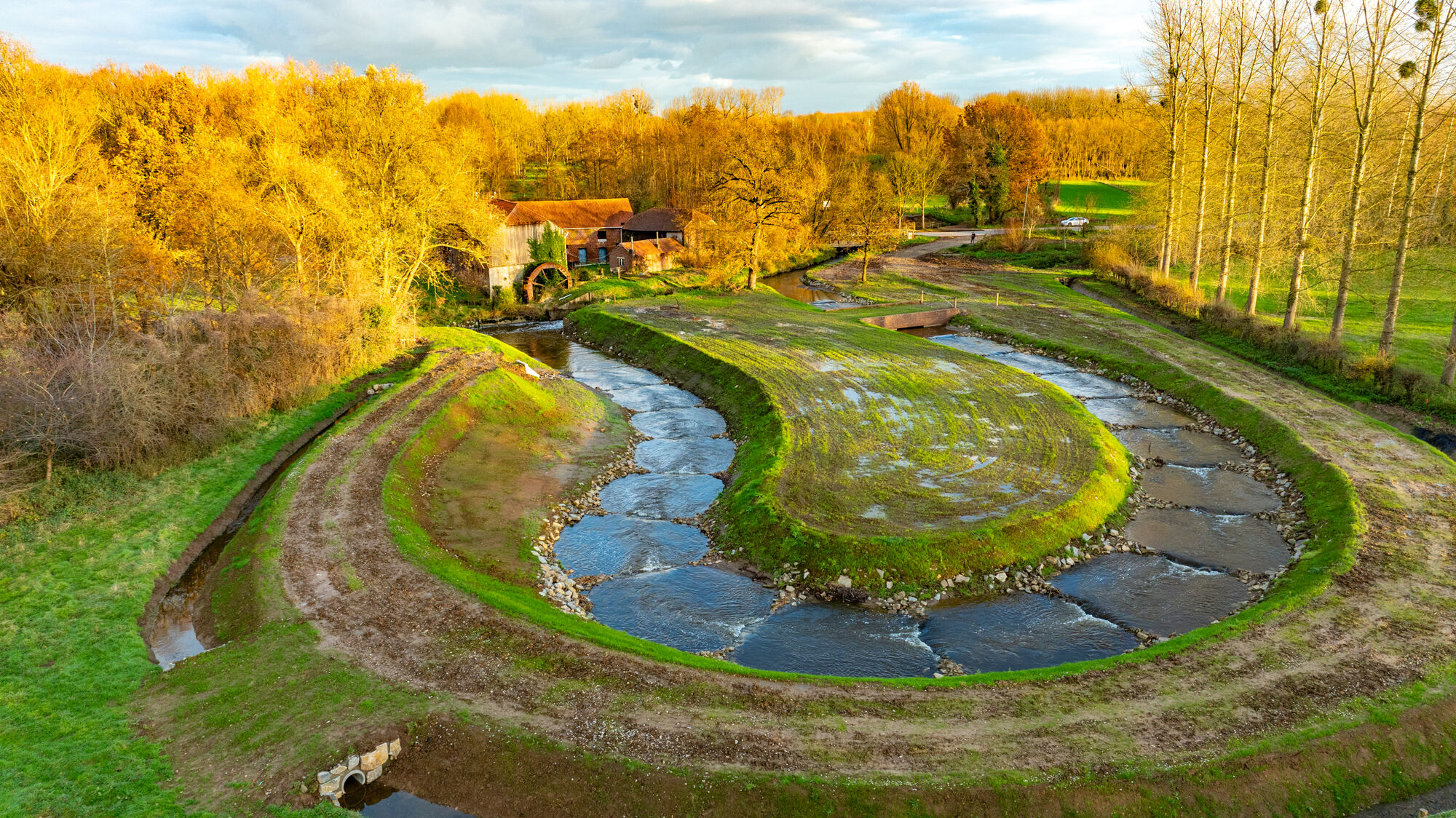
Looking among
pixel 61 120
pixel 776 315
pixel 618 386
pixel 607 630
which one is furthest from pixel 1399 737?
pixel 61 120

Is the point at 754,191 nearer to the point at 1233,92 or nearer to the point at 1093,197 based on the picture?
the point at 1233,92

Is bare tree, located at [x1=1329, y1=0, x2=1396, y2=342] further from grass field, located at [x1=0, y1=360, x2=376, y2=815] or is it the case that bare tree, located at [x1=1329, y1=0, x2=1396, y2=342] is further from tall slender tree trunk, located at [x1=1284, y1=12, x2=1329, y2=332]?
grass field, located at [x1=0, y1=360, x2=376, y2=815]

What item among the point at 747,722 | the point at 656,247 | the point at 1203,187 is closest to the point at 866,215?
the point at 656,247

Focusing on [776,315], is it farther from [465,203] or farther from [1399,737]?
[1399,737]

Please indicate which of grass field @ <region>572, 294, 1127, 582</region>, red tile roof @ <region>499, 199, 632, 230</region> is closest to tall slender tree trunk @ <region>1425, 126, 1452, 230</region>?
grass field @ <region>572, 294, 1127, 582</region>

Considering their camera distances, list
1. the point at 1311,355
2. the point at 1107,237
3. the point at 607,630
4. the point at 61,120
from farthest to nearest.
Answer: the point at 1107,237 < the point at 1311,355 < the point at 61,120 < the point at 607,630

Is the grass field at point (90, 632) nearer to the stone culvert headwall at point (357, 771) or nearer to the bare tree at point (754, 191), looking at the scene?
the stone culvert headwall at point (357, 771)

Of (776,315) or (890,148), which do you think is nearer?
(776,315)
